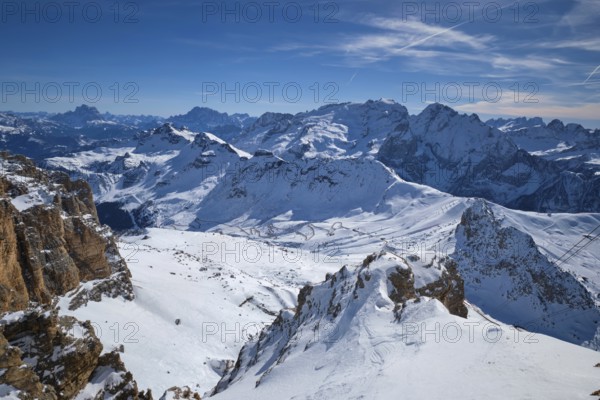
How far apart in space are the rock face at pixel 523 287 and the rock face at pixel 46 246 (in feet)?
387

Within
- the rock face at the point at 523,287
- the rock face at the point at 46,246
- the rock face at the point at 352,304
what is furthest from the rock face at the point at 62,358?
the rock face at the point at 523,287

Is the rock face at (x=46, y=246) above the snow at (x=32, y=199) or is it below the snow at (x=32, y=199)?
below

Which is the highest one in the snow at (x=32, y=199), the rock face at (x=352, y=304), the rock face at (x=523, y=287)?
the snow at (x=32, y=199)

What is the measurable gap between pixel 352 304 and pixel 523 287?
127m

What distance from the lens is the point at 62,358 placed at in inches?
996

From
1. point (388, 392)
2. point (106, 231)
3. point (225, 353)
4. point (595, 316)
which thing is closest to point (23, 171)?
point (106, 231)

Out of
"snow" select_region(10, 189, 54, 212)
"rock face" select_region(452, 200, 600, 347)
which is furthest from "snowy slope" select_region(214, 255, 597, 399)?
"rock face" select_region(452, 200, 600, 347)

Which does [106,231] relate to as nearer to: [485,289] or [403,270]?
[403,270]

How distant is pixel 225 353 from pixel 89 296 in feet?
73.1

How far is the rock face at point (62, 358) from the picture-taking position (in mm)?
24406

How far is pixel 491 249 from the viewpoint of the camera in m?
148

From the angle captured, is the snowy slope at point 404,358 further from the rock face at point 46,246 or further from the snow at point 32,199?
the snow at point 32,199

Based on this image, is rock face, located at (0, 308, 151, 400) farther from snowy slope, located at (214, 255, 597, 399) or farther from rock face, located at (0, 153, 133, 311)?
rock face, located at (0, 153, 133, 311)

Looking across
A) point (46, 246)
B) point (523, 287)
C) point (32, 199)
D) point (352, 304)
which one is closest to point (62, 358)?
point (352, 304)
